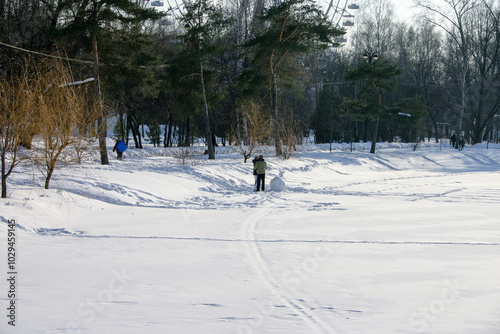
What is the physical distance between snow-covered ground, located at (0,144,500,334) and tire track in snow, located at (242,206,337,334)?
24 millimetres

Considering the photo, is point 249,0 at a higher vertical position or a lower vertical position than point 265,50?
higher

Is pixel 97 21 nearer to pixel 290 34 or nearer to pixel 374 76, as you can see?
pixel 290 34

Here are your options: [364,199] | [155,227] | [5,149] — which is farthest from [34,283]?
[364,199]

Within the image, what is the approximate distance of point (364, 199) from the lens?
753 inches

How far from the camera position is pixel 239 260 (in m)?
8.89

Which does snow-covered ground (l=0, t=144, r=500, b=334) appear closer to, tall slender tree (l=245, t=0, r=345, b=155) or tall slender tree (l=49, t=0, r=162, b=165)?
tall slender tree (l=49, t=0, r=162, b=165)

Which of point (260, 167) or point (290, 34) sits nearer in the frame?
point (260, 167)

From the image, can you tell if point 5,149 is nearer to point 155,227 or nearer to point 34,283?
point 155,227

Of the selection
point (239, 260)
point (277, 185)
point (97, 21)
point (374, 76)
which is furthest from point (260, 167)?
point (374, 76)

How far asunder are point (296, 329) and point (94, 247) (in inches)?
222

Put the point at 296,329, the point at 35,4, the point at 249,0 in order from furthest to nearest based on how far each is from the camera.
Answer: the point at 249,0, the point at 35,4, the point at 296,329

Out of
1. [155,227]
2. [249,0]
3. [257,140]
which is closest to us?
[155,227]

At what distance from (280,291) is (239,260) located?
204 cm

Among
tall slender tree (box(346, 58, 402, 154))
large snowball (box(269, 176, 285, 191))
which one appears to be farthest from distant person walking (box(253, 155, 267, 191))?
tall slender tree (box(346, 58, 402, 154))
